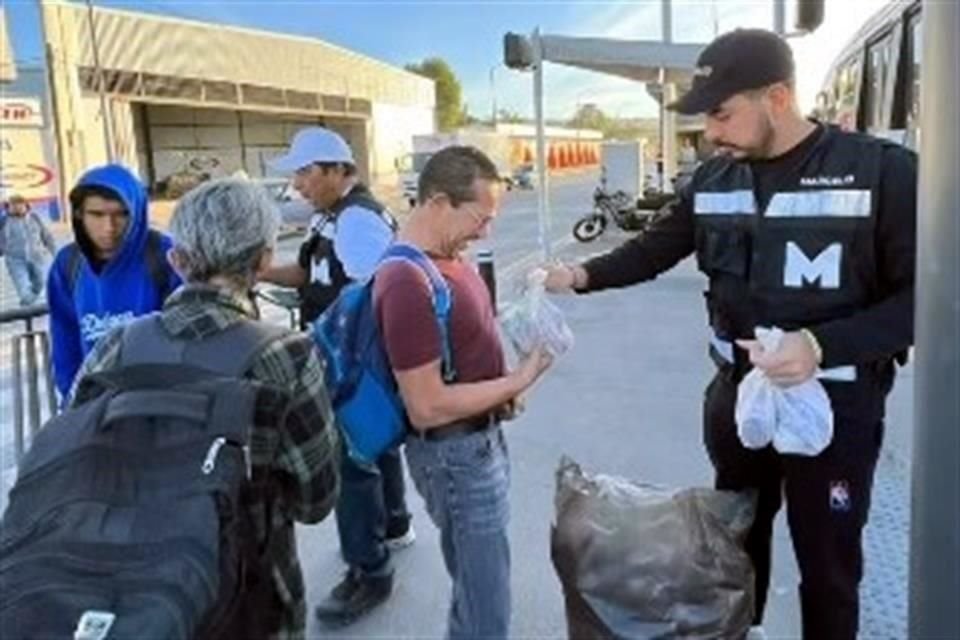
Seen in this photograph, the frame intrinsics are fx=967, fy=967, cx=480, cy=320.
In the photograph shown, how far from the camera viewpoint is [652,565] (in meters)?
2.02

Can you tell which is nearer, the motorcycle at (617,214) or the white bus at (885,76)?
the white bus at (885,76)

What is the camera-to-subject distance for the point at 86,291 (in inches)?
124

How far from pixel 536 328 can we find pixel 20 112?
100 ft

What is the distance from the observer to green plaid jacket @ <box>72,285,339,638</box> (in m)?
1.87

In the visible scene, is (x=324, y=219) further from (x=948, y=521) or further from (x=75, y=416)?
(x=948, y=521)

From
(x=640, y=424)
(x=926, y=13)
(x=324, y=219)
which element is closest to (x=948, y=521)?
(x=926, y=13)

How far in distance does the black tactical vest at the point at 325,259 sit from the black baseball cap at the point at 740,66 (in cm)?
155

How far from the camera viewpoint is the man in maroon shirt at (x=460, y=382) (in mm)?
2285

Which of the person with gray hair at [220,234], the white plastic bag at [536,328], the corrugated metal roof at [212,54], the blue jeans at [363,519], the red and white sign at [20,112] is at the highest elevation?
the corrugated metal roof at [212,54]

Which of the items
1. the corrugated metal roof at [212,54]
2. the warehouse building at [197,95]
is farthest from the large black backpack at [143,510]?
the corrugated metal roof at [212,54]

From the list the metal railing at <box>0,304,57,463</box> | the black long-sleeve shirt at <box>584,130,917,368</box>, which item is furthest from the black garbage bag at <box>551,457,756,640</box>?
the metal railing at <box>0,304,57,463</box>

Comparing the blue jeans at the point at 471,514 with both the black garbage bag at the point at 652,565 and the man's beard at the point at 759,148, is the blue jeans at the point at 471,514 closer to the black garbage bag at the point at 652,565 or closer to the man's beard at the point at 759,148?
the black garbage bag at the point at 652,565

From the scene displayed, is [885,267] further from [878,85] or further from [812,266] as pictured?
[878,85]

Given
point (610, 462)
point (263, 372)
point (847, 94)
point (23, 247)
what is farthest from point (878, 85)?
point (23, 247)
